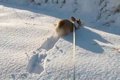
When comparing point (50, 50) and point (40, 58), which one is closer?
point (40, 58)

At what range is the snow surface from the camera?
10.9 feet

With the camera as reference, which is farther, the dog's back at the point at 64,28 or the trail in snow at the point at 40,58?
the dog's back at the point at 64,28

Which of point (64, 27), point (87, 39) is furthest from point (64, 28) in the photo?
point (87, 39)

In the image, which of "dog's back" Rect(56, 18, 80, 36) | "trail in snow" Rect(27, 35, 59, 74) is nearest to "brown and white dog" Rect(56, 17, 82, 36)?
"dog's back" Rect(56, 18, 80, 36)

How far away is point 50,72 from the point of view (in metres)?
3.34

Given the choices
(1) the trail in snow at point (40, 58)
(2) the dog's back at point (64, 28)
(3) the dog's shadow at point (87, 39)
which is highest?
(2) the dog's back at point (64, 28)

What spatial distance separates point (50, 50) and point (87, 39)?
2.45 feet

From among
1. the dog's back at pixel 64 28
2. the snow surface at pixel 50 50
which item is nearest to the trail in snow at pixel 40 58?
the snow surface at pixel 50 50

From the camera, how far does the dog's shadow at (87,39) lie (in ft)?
13.1

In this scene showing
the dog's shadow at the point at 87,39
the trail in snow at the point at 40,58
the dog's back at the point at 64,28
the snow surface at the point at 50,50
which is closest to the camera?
the snow surface at the point at 50,50

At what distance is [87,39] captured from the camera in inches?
175

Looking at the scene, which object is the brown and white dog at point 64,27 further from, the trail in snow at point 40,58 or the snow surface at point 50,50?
the trail in snow at point 40,58

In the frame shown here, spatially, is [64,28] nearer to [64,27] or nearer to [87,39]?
[64,27]

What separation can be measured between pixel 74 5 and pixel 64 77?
132 inches
